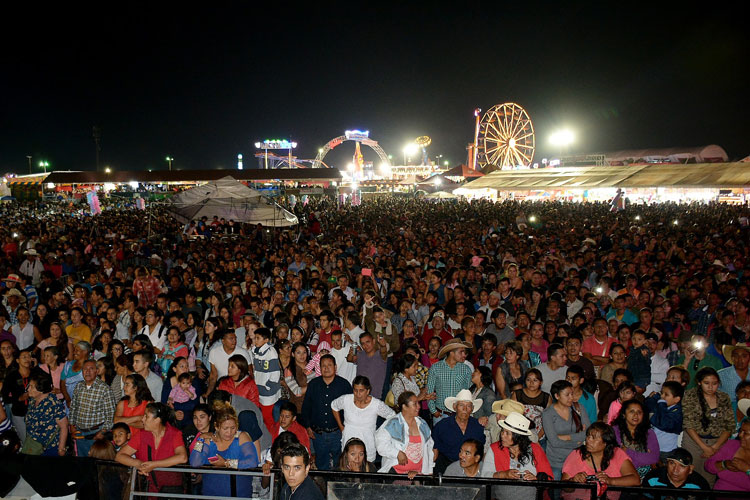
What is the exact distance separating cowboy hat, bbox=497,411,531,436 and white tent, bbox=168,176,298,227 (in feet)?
40.9

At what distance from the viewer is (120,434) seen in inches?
149

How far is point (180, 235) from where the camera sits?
16.7 m

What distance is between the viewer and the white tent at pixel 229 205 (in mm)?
14508

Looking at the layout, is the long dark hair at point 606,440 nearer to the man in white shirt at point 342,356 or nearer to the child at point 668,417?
the child at point 668,417

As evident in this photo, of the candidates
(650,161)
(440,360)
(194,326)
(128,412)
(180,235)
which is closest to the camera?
(128,412)

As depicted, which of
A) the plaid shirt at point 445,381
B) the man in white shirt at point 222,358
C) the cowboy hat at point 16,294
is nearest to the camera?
the plaid shirt at point 445,381

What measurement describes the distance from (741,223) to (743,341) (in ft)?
47.1

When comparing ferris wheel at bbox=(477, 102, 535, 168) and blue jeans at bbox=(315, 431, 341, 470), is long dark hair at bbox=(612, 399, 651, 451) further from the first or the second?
ferris wheel at bbox=(477, 102, 535, 168)

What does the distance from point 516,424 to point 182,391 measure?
9.81 ft

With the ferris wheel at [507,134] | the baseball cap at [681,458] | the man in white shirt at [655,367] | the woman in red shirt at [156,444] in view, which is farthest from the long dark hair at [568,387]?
the ferris wheel at [507,134]

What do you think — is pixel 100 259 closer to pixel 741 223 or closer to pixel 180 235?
pixel 180 235

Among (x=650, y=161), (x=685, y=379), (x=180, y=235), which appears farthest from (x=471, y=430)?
(x=650, y=161)

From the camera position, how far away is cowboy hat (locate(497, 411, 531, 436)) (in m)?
3.37

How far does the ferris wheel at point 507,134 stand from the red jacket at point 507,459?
46.8 metres
